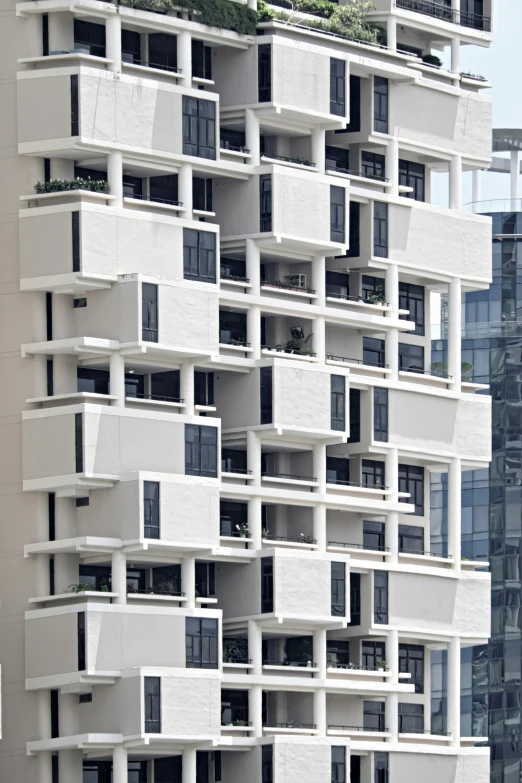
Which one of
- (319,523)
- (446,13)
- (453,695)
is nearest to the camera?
(319,523)

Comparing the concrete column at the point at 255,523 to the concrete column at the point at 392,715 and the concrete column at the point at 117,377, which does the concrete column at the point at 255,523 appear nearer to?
the concrete column at the point at 117,377

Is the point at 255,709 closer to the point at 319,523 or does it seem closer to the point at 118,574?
the point at 319,523

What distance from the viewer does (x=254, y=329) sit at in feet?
393

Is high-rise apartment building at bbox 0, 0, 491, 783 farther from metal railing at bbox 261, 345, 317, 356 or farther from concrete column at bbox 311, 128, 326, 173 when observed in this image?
metal railing at bbox 261, 345, 317, 356

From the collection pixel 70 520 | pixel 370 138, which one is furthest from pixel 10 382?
pixel 370 138

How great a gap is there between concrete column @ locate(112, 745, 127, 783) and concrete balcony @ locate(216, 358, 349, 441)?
624 inches

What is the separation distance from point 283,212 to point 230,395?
833cm

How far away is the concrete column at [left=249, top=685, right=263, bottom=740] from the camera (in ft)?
384

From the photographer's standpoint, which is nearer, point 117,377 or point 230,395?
point 117,377

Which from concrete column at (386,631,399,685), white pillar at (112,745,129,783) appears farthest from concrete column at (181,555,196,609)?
concrete column at (386,631,399,685)

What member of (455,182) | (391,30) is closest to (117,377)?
(455,182)

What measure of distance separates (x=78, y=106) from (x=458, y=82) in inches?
993

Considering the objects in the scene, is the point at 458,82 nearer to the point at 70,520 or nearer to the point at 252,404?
the point at 252,404

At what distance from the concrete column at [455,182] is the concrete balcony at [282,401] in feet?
45.3
